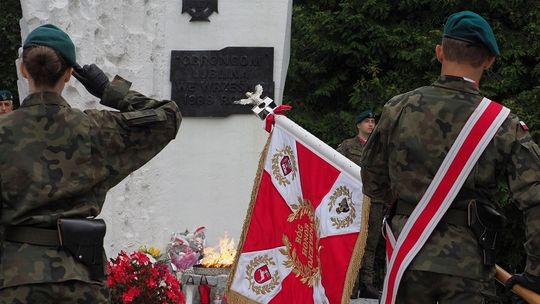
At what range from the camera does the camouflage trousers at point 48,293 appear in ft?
13.6

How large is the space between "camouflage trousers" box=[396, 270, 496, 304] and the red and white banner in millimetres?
2116

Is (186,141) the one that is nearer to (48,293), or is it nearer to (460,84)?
(460,84)

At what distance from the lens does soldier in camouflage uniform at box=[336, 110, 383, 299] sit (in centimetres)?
1013

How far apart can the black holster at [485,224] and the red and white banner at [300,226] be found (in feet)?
7.23

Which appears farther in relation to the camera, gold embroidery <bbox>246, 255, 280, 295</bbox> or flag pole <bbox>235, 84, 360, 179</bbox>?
gold embroidery <bbox>246, 255, 280, 295</bbox>

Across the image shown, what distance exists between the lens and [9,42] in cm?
1625

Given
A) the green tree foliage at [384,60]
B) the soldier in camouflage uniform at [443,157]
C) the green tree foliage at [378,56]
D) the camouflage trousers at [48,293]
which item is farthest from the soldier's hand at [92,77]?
the green tree foliage at [378,56]

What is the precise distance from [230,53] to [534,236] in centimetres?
429

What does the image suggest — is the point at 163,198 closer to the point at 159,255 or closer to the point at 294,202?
the point at 159,255

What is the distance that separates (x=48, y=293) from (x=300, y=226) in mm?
2878

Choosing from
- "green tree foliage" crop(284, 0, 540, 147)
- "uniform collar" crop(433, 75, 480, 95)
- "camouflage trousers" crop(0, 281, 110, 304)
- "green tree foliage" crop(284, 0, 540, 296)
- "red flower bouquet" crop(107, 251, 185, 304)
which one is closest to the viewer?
"camouflage trousers" crop(0, 281, 110, 304)

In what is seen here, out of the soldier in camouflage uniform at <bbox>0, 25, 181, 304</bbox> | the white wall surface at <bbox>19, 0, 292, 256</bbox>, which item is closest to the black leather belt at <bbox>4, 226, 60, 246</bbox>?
the soldier in camouflage uniform at <bbox>0, 25, 181, 304</bbox>

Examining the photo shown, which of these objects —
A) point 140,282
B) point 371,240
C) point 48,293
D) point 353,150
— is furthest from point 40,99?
point 371,240

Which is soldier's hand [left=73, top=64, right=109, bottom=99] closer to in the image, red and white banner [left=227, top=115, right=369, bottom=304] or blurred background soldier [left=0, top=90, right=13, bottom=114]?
red and white banner [left=227, top=115, right=369, bottom=304]
